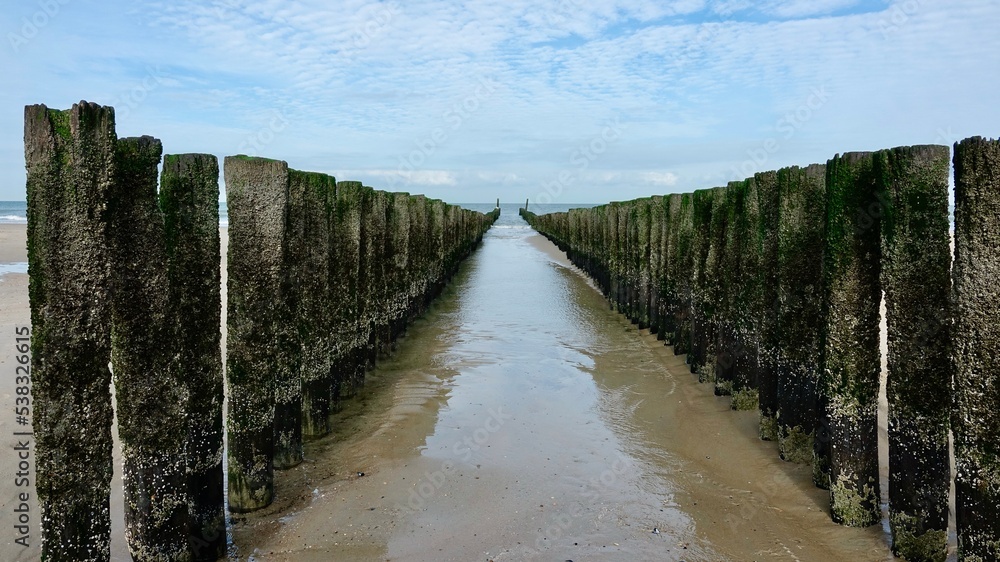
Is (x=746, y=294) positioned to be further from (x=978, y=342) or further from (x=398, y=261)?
(x=398, y=261)

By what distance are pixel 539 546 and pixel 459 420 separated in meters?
2.39

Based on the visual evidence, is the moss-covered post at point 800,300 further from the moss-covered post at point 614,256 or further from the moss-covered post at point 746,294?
the moss-covered post at point 614,256

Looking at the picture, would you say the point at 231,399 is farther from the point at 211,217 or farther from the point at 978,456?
the point at 978,456

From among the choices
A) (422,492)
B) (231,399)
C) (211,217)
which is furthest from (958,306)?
(231,399)

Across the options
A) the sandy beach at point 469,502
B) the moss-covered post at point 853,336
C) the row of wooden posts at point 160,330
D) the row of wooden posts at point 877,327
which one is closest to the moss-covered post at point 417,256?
the sandy beach at point 469,502

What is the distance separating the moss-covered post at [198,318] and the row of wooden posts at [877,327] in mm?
3530

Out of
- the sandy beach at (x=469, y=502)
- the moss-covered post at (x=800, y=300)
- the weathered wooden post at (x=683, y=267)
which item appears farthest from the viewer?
the weathered wooden post at (x=683, y=267)

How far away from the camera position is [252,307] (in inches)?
172

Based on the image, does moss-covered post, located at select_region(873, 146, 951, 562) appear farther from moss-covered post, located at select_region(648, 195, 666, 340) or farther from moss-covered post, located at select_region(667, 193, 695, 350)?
moss-covered post, located at select_region(648, 195, 666, 340)

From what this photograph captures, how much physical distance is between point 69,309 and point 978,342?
3929 millimetres

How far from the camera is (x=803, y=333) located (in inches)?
188

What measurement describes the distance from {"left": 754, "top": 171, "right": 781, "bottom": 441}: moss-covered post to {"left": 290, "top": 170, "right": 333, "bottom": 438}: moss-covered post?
3.50 m

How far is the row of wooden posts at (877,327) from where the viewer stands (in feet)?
10.4

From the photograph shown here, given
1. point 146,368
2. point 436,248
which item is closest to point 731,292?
point 146,368
